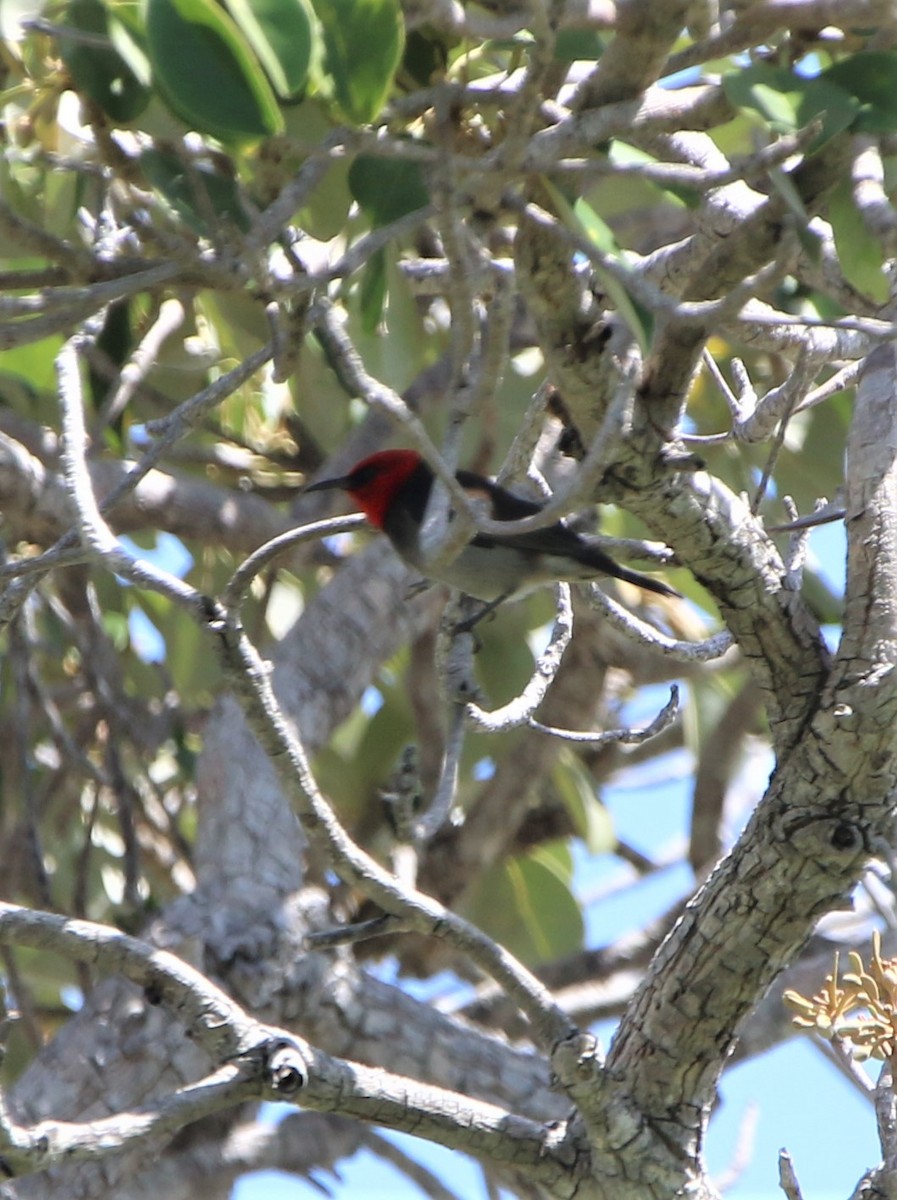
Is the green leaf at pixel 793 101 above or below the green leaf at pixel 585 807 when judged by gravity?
below

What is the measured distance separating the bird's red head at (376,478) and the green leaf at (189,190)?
1.68 metres

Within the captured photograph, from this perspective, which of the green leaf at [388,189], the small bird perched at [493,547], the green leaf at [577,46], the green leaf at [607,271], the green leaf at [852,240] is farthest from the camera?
the small bird perched at [493,547]

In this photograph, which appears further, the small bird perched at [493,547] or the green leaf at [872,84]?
the small bird perched at [493,547]

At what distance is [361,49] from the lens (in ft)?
6.64

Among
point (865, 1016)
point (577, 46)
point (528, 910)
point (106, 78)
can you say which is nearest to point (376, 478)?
point (528, 910)

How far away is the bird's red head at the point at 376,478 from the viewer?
4199 millimetres

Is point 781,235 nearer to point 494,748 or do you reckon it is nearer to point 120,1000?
point 120,1000

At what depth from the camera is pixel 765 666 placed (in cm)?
247

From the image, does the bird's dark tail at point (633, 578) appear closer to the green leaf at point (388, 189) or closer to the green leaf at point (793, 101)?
the green leaf at point (388, 189)

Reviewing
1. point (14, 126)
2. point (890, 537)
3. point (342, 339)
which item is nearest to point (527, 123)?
point (342, 339)

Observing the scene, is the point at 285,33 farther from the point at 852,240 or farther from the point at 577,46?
the point at 852,240

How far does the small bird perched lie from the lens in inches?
139

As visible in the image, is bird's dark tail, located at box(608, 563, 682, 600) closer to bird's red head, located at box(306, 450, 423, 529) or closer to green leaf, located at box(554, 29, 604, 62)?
bird's red head, located at box(306, 450, 423, 529)

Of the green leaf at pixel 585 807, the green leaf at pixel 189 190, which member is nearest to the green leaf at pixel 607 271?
the green leaf at pixel 189 190
